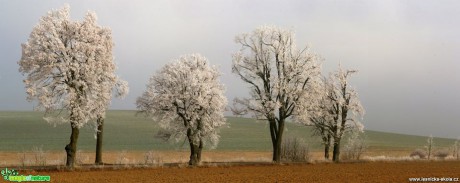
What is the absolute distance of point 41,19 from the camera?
45344mm

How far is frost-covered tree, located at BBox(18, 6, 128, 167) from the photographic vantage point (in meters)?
44.3

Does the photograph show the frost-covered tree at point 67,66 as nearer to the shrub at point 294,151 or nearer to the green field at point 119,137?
the shrub at point 294,151

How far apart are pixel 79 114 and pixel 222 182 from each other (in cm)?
1573

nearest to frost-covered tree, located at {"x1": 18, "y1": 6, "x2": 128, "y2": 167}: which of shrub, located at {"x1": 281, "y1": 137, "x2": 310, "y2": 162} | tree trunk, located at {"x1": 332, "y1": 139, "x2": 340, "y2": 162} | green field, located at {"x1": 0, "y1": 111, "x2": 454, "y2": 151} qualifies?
shrub, located at {"x1": 281, "y1": 137, "x2": 310, "y2": 162}

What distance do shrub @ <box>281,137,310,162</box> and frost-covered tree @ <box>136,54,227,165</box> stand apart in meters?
9.85

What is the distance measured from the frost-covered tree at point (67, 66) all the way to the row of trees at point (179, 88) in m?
0.08

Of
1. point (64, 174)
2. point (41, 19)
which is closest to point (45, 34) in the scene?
point (41, 19)

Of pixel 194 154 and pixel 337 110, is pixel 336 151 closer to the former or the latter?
pixel 337 110

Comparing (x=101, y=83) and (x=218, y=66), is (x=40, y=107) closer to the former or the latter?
(x=101, y=83)

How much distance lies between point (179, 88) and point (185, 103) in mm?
1665

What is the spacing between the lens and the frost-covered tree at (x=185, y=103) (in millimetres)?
52812

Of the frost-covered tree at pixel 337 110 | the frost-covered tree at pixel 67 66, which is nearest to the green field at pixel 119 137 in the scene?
the frost-covered tree at pixel 337 110

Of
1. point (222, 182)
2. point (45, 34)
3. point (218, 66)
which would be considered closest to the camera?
point (222, 182)

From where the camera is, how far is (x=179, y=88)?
52812mm
